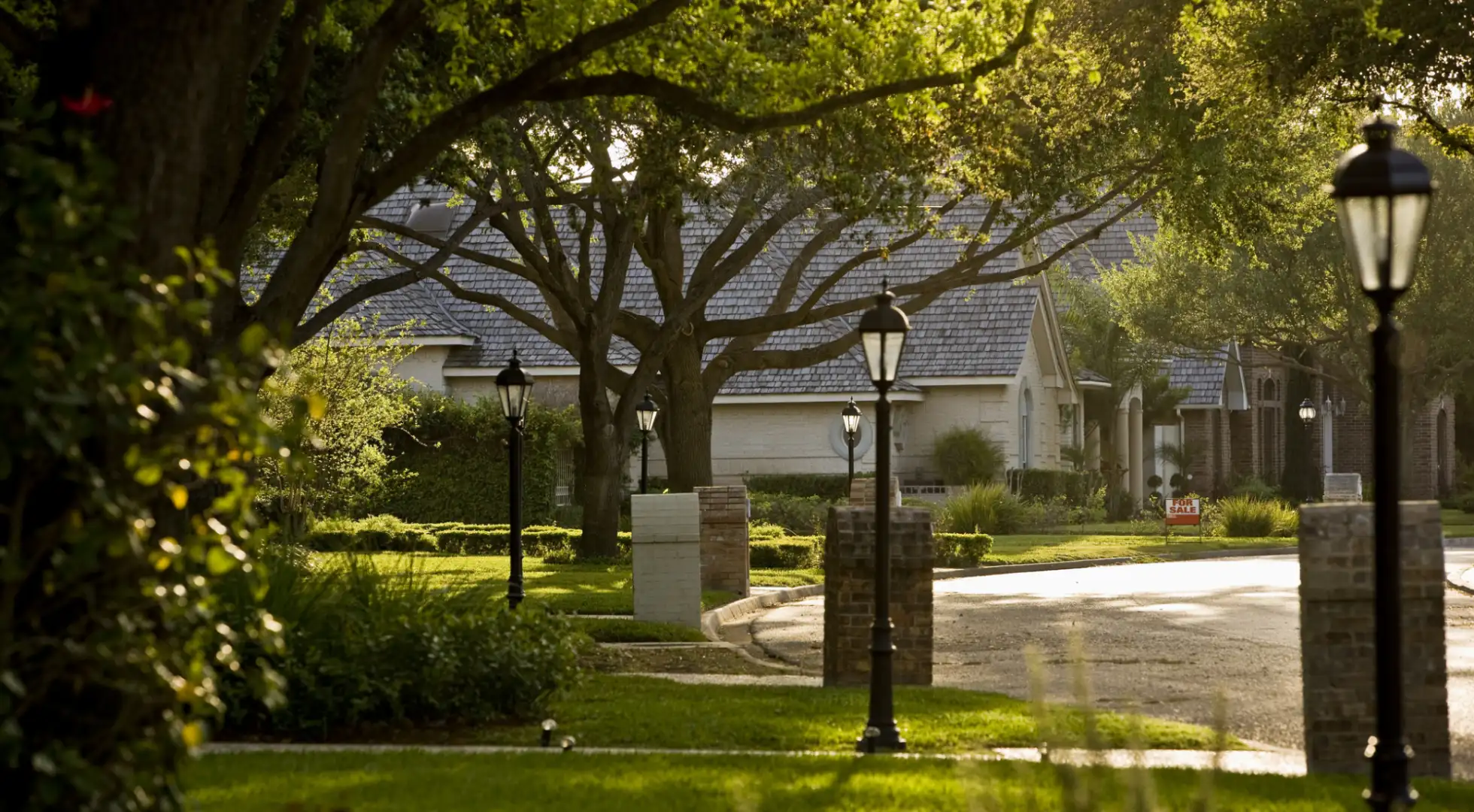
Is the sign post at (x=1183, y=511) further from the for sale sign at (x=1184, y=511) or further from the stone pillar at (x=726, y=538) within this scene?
the stone pillar at (x=726, y=538)

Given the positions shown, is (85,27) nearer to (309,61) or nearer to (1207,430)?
(309,61)

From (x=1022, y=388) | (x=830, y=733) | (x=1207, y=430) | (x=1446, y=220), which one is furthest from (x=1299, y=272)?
(x=830, y=733)

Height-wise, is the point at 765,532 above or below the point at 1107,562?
above

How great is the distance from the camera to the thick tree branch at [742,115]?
1212cm

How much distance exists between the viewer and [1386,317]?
8.06 metres

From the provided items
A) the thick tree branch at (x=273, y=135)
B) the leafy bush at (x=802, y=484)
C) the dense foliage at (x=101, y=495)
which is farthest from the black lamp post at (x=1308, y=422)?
the dense foliage at (x=101, y=495)

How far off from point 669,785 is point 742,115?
572cm

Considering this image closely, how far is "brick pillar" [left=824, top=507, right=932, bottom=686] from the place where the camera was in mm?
13688

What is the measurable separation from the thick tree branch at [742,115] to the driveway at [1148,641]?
4.65 meters

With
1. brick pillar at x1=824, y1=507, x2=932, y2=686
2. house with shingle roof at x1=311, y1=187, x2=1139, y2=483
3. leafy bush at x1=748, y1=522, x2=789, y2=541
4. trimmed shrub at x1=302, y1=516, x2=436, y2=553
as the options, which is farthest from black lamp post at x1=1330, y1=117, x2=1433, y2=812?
house with shingle roof at x1=311, y1=187, x2=1139, y2=483

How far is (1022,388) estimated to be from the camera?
4547cm

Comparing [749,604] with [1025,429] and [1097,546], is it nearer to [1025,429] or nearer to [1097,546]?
[1097,546]

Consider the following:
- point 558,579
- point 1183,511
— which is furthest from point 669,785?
point 1183,511

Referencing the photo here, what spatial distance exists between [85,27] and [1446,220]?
5097cm
